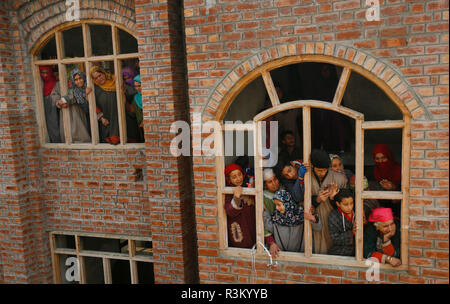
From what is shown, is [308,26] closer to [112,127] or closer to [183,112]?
[183,112]

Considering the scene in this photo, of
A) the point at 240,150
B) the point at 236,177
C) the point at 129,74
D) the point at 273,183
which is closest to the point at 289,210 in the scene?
the point at 273,183

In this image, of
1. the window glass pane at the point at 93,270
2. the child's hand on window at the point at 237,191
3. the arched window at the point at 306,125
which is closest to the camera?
the arched window at the point at 306,125

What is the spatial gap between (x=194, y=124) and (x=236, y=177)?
28.0 inches

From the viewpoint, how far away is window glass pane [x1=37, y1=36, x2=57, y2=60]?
5133 mm

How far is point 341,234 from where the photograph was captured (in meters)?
3.73

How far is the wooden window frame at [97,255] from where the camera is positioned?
16.7ft

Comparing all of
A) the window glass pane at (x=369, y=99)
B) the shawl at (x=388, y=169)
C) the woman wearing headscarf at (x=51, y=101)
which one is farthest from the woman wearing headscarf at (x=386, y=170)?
the woman wearing headscarf at (x=51, y=101)

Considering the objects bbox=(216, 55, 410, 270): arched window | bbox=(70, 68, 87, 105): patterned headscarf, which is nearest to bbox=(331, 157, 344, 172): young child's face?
bbox=(216, 55, 410, 270): arched window

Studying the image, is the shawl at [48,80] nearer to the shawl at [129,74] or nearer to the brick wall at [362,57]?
the shawl at [129,74]

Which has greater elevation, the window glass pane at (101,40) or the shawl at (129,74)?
the window glass pane at (101,40)

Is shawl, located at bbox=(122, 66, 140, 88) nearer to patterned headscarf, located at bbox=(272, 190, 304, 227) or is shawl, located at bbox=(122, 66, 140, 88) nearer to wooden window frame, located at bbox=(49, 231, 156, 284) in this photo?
wooden window frame, located at bbox=(49, 231, 156, 284)

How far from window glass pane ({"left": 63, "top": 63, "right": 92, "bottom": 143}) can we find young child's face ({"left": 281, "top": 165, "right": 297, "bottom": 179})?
2.83 meters

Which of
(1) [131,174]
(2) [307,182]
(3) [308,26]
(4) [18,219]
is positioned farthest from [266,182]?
(4) [18,219]

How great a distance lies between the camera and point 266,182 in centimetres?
390
